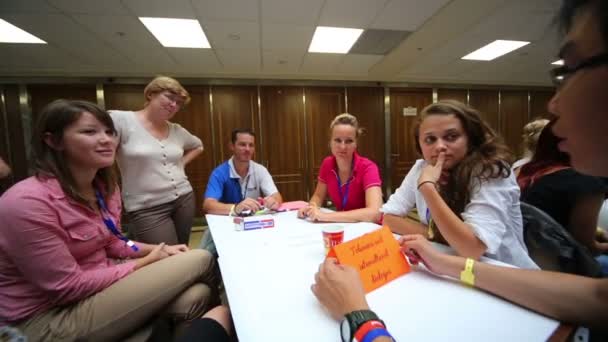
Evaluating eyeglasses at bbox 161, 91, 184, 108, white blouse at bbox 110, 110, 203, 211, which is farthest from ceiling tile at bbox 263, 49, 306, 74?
white blouse at bbox 110, 110, 203, 211

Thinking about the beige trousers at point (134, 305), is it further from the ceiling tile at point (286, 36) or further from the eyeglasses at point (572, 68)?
the ceiling tile at point (286, 36)

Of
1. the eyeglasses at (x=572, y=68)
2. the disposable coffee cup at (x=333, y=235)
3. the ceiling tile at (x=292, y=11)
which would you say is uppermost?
the ceiling tile at (x=292, y=11)

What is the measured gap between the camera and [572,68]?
50cm

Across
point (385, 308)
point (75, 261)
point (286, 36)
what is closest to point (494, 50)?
point (286, 36)

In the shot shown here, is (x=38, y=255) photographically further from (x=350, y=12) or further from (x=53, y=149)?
(x=350, y=12)

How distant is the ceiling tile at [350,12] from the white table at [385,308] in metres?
2.58

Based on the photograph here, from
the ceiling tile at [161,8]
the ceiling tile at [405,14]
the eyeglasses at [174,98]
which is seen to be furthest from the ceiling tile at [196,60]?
the ceiling tile at [405,14]

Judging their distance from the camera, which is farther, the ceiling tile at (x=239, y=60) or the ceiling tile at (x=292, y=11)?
the ceiling tile at (x=239, y=60)

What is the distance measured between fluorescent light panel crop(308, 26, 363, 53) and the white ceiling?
0.13 meters

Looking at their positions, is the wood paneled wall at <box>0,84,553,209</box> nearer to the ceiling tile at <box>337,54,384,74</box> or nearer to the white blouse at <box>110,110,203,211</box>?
the ceiling tile at <box>337,54,384,74</box>

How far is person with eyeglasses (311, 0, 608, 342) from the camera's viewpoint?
475 mm

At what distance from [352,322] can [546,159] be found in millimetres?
1569

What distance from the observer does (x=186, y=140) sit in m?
2.08

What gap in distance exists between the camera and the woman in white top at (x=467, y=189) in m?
0.92
